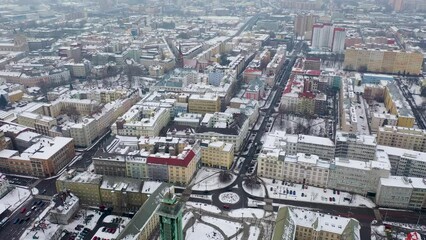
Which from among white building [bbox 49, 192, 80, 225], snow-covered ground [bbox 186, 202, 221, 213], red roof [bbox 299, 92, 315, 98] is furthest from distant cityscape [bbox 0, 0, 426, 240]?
red roof [bbox 299, 92, 315, 98]

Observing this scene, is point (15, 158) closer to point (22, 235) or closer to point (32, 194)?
point (32, 194)

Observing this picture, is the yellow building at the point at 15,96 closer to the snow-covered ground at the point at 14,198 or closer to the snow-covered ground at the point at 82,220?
the snow-covered ground at the point at 14,198

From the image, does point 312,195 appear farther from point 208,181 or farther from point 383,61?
point 383,61

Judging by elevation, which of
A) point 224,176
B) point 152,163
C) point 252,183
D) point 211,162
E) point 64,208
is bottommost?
point 252,183

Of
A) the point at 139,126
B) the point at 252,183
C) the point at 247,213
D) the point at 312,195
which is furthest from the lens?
the point at 139,126

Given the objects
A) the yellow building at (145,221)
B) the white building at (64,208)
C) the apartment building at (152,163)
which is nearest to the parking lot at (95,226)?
the white building at (64,208)

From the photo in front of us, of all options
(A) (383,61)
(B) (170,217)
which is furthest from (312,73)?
(B) (170,217)

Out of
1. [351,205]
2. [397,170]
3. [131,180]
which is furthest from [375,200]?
[131,180]
